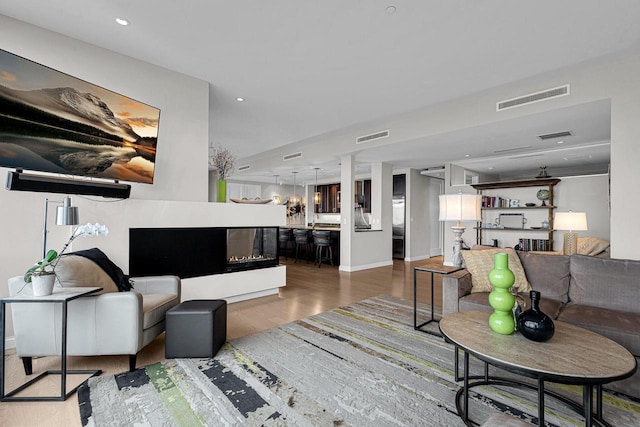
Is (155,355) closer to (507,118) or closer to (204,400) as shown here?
(204,400)

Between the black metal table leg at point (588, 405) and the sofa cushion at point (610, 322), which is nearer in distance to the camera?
the black metal table leg at point (588, 405)

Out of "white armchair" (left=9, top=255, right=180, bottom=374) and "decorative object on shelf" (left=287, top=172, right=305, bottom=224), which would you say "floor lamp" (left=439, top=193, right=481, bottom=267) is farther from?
"decorative object on shelf" (left=287, top=172, right=305, bottom=224)

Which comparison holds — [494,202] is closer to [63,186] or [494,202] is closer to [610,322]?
[610,322]

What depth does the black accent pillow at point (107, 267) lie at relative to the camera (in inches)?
108

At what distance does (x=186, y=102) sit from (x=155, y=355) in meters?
3.02

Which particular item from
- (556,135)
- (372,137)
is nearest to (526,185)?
(556,135)

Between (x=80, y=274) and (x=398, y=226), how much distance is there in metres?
7.58

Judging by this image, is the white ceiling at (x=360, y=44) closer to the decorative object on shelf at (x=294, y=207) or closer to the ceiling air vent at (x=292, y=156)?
the ceiling air vent at (x=292, y=156)

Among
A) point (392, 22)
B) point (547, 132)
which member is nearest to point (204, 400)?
point (392, 22)

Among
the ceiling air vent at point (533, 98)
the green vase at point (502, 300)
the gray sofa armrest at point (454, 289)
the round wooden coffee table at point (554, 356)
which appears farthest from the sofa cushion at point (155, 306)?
the ceiling air vent at point (533, 98)

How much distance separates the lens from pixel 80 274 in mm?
2465

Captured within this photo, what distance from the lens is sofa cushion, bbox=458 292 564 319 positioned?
2.59 metres

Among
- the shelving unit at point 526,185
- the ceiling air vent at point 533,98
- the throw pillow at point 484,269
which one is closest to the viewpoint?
the throw pillow at point 484,269

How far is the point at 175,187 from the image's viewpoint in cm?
387
